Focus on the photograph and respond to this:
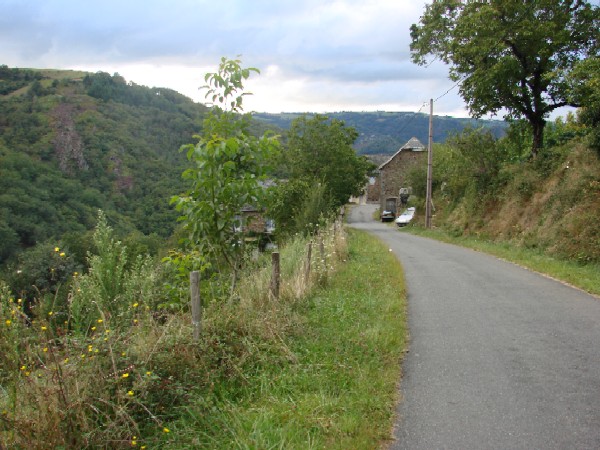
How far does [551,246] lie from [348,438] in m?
13.7

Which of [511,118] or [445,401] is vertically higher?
[511,118]

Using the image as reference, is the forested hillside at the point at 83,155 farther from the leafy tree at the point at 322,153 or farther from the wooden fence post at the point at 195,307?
the wooden fence post at the point at 195,307

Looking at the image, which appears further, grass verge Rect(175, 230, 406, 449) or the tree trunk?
the tree trunk

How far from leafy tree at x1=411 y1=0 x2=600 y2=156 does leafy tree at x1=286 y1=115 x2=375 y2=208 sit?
42.0ft

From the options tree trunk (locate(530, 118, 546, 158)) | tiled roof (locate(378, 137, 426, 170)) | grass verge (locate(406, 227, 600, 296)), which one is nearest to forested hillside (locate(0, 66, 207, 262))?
tree trunk (locate(530, 118, 546, 158))

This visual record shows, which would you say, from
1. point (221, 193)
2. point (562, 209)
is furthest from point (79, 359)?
point (562, 209)

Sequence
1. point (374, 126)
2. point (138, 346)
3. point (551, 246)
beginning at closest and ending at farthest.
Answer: point (138, 346)
point (551, 246)
point (374, 126)

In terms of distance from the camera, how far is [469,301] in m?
9.20

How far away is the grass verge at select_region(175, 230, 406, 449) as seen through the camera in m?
3.91

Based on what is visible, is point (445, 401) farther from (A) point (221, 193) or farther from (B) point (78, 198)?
(B) point (78, 198)

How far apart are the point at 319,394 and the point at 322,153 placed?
3112 cm

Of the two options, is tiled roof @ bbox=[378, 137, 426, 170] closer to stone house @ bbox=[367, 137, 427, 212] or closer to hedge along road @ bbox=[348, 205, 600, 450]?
stone house @ bbox=[367, 137, 427, 212]

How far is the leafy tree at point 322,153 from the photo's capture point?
34688mm

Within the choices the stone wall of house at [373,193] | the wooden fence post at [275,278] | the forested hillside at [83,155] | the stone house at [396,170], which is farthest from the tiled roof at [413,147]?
the wooden fence post at [275,278]
